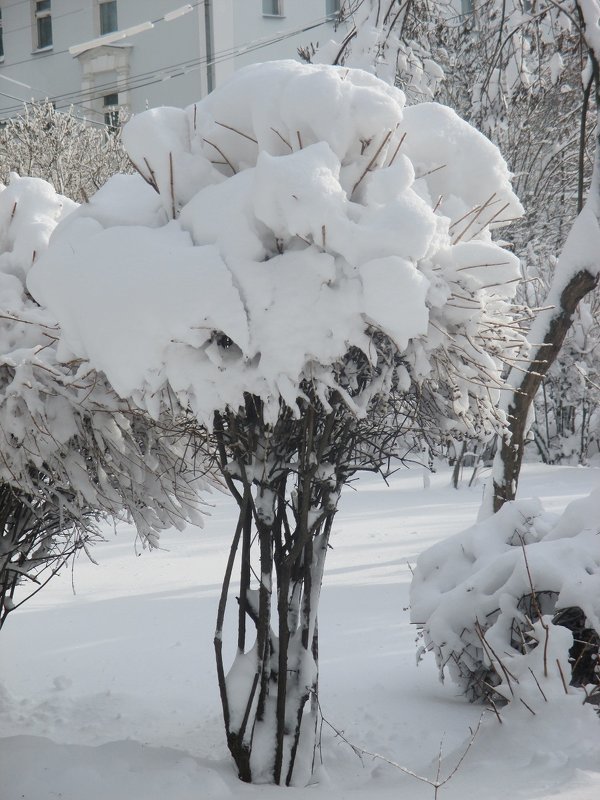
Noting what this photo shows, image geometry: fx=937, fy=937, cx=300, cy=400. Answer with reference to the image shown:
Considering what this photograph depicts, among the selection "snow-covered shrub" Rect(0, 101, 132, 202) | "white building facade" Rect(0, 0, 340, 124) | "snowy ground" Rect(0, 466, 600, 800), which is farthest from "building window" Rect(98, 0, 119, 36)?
"snowy ground" Rect(0, 466, 600, 800)

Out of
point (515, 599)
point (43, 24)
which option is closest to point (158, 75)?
point (43, 24)

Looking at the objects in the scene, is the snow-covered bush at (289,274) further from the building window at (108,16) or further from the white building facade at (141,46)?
the building window at (108,16)

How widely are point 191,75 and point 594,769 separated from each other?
21.1m

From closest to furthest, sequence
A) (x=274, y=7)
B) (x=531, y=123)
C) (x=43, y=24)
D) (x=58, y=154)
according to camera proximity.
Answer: (x=58, y=154) → (x=531, y=123) → (x=274, y=7) → (x=43, y=24)

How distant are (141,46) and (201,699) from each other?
20.6m

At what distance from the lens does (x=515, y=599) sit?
4426mm

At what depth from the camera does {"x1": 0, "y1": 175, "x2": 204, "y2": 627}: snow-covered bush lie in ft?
12.3

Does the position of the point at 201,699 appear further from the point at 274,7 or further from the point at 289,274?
the point at 274,7

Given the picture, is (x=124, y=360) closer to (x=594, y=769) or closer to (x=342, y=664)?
(x=594, y=769)

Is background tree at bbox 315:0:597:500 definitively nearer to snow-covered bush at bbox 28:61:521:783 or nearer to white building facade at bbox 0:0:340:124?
snow-covered bush at bbox 28:61:521:783

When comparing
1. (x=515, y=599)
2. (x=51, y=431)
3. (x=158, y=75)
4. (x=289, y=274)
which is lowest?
(x=158, y=75)

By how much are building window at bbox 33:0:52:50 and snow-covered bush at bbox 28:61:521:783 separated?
946 inches

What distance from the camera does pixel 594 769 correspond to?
3361 millimetres

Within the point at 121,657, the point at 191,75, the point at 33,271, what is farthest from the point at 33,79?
the point at 33,271
